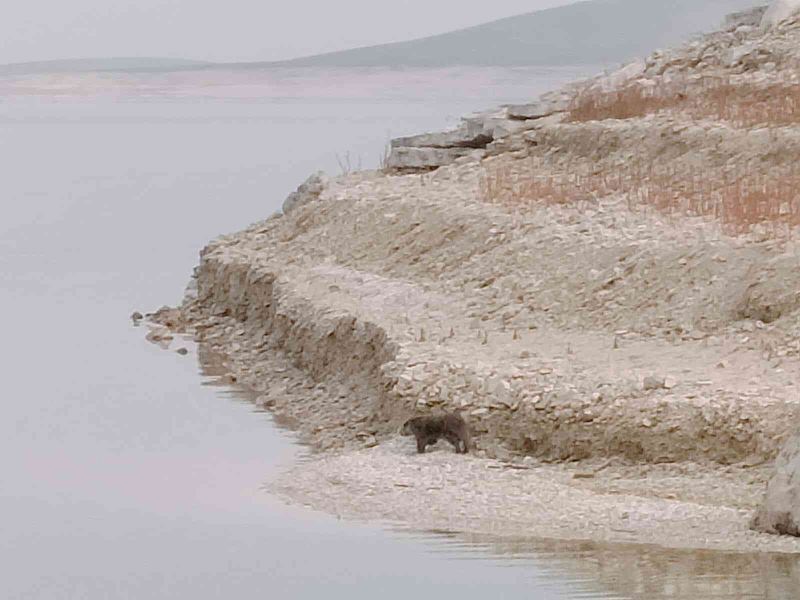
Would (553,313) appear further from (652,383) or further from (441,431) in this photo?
(441,431)

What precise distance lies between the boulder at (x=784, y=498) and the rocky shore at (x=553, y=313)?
23 centimetres

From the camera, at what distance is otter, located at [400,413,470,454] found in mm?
20297

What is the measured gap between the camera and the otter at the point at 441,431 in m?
20.3

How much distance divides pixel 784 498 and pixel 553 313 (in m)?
8.78

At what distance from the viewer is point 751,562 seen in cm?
1577

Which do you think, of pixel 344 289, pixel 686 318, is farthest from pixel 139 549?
pixel 344 289

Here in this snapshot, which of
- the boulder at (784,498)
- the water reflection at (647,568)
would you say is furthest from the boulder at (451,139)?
the boulder at (784,498)

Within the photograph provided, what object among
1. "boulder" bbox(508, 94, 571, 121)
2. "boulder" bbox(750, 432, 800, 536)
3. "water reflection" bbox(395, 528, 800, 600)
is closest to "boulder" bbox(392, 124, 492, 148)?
"boulder" bbox(508, 94, 571, 121)

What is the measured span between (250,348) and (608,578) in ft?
48.3

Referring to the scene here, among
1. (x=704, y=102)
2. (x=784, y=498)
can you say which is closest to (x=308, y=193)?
(x=704, y=102)

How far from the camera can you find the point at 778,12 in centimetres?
4219

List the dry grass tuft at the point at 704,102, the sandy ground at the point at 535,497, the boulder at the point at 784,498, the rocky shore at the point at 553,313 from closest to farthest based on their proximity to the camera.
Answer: the boulder at the point at 784,498, the sandy ground at the point at 535,497, the rocky shore at the point at 553,313, the dry grass tuft at the point at 704,102

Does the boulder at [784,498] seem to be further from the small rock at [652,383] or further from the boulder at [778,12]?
the boulder at [778,12]

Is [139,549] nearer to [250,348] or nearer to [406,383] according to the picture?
[406,383]
